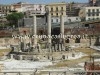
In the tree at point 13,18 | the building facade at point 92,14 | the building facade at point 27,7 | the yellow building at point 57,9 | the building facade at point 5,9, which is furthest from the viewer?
the building facade at point 27,7

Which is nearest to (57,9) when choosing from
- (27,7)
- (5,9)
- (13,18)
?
(13,18)

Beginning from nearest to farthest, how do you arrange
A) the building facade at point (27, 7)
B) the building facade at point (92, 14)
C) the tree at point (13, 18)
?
the building facade at point (92, 14), the tree at point (13, 18), the building facade at point (27, 7)

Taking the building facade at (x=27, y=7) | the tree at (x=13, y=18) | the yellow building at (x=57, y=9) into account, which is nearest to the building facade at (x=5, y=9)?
the building facade at (x=27, y=7)

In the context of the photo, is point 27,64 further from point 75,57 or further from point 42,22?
point 42,22

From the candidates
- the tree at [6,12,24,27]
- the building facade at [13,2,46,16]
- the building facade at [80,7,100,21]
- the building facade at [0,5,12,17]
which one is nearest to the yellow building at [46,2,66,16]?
the building facade at [80,7,100,21]

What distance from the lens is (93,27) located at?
6294cm

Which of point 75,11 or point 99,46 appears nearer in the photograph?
point 99,46

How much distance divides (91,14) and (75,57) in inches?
1717

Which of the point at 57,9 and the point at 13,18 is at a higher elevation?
the point at 57,9

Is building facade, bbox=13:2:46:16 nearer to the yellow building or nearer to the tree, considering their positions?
the yellow building

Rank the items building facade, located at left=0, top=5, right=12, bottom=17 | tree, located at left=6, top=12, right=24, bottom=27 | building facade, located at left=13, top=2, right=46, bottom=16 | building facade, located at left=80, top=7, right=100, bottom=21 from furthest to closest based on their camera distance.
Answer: building facade, located at left=13, top=2, right=46, bottom=16, building facade, located at left=0, top=5, right=12, bottom=17, tree, located at left=6, top=12, right=24, bottom=27, building facade, located at left=80, top=7, right=100, bottom=21

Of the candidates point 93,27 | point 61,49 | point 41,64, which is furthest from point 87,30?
point 41,64

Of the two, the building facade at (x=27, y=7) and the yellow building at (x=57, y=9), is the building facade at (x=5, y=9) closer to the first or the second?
the building facade at (x=27, y=7)

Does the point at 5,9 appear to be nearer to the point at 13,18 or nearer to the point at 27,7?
the point at 27,7
